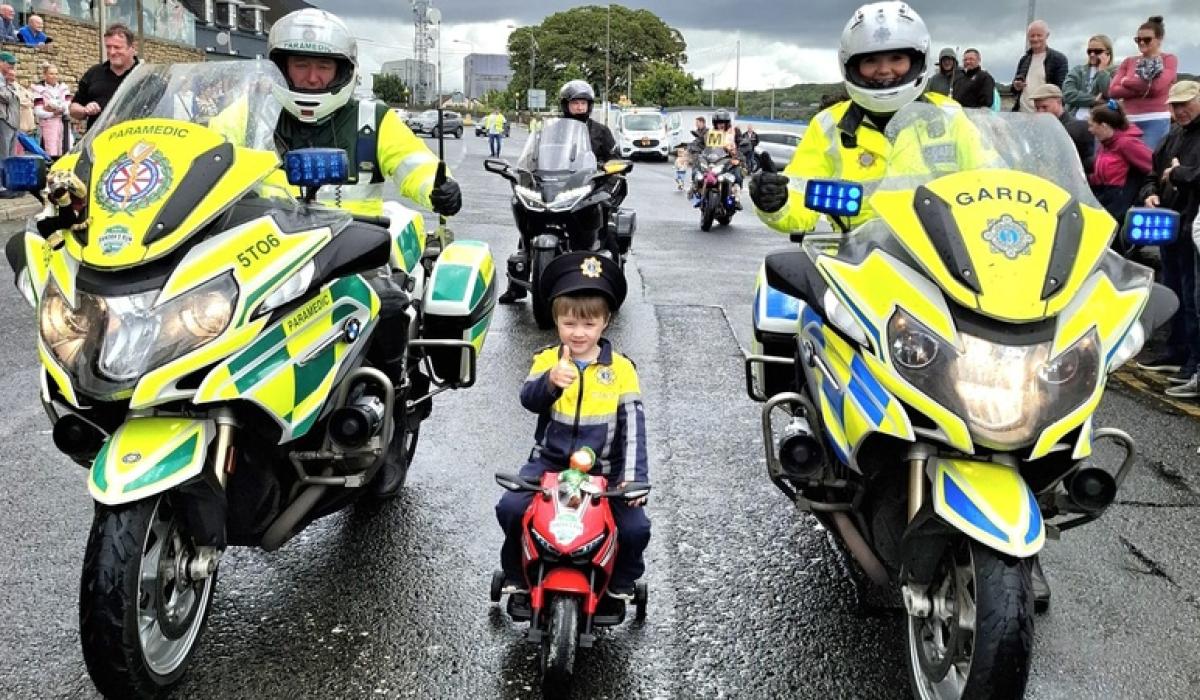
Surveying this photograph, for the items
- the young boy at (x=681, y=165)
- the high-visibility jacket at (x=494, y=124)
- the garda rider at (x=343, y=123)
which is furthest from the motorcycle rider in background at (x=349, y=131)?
the high-visibility jacket at (x=494, y=124)

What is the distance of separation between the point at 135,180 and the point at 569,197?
640 cm

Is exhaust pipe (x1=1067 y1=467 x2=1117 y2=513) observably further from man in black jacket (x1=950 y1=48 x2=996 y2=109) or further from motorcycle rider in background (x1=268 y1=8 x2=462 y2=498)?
man in black jacket (x1=950 y1=48 x2=996 y2=109)

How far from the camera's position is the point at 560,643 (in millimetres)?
3330

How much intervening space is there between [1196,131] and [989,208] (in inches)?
211

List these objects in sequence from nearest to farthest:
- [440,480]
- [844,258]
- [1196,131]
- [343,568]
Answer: [844,258]
[343,568]
[440,480]
[1196,131]

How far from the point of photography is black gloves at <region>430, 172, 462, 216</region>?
4684mm

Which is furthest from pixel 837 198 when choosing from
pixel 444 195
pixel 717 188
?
pixel 717 188

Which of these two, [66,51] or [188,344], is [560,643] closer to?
[188,344]

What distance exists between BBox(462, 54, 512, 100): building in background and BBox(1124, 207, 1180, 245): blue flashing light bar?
4887 inches

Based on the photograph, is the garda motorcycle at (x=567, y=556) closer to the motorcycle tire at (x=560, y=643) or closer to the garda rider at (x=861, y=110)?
the motorcycle tire at (x=560, y=643)

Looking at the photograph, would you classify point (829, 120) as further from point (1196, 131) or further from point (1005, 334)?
point (1196, 131)

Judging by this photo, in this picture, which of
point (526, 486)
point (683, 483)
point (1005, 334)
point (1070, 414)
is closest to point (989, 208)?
point (1005, 334)

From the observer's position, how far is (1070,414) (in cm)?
301

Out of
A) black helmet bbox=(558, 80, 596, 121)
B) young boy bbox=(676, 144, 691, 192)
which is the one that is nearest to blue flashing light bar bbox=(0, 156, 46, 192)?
black helmet bbox=(558, 80, 596, 121)
